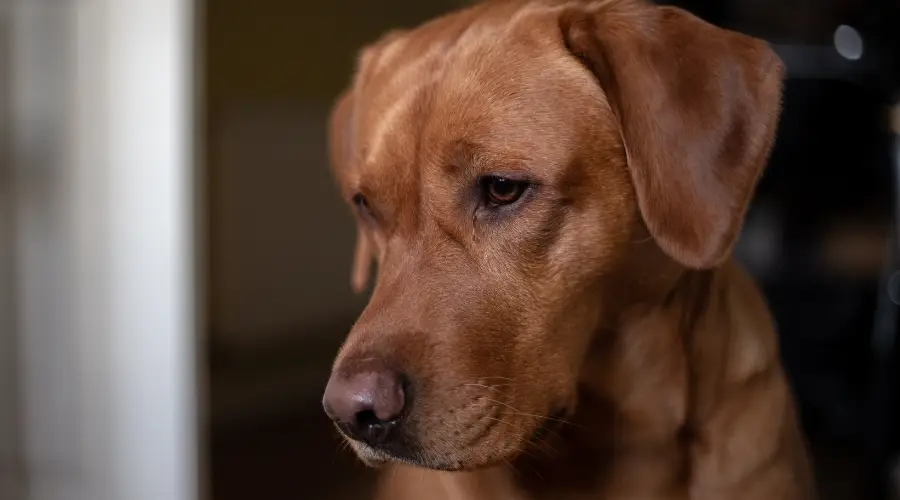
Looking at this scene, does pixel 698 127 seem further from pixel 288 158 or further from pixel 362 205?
pixel 288 158

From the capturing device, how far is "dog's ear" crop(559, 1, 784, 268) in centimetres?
72

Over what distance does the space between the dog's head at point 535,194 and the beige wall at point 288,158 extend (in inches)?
6.3

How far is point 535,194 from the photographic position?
743 millimetres

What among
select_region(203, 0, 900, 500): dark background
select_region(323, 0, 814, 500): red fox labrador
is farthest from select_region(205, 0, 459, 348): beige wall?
select_region(323, 0, 814, 500): red fox labrador

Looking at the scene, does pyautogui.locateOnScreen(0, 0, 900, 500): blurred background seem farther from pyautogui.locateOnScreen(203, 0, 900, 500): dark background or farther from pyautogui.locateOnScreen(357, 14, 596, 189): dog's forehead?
pyautogui.locateOnScreen(357, 14, 596, 189): dog's forehead

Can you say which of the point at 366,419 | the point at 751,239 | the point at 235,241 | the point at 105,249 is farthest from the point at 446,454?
the point at 105,249

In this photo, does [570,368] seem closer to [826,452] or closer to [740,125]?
[740,125]

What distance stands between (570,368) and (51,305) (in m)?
1.35

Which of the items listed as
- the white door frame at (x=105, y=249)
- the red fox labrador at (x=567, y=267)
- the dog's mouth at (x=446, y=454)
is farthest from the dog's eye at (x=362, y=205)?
the white door frame at (x=105, y=249)

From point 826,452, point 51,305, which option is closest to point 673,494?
point 826,452

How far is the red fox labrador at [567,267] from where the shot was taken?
0.71 m

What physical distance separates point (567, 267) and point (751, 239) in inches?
13.3

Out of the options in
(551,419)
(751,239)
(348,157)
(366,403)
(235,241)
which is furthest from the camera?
(235,241)

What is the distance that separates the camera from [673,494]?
80 centimetres
